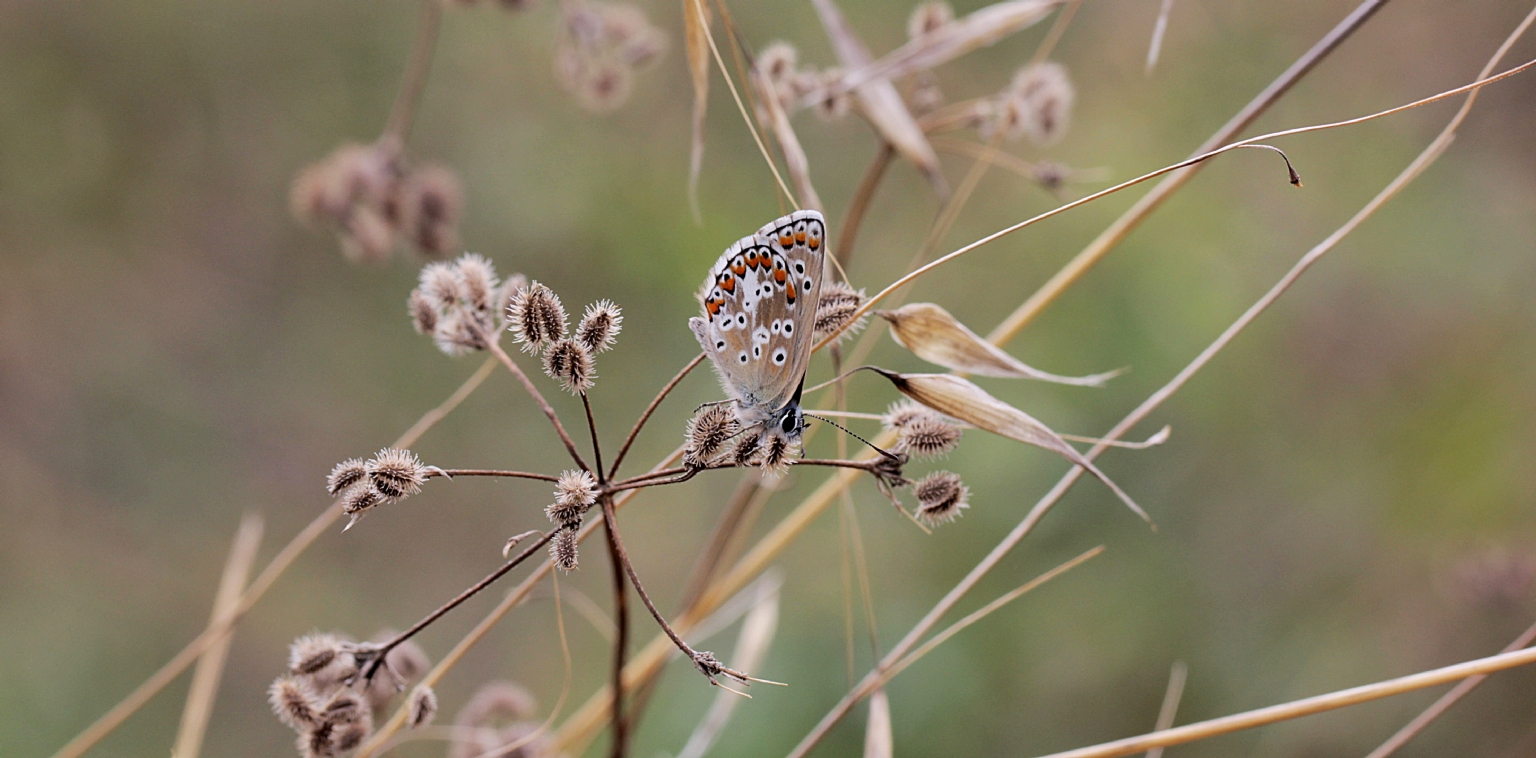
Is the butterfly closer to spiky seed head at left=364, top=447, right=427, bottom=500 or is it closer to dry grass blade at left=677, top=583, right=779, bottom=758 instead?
spiky seed head at left=364, top=447, right=427, bottom=500

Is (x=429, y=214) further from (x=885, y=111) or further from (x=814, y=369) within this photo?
(x=814, y=369)

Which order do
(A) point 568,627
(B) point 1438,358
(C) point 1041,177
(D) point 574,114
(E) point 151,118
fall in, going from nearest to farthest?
1. (C) point 1041,177
2. (B) point 1438,358
3. (A) point 568,627
4. (E) point 151,118
5. (D) point 574,114

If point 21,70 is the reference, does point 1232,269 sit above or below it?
below

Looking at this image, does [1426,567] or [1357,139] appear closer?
[1426,567]

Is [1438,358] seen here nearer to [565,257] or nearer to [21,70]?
[565,257]

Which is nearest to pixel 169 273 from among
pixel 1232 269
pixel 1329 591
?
pixel 1232 269

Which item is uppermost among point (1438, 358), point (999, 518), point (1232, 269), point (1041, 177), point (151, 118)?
point (151, 118)

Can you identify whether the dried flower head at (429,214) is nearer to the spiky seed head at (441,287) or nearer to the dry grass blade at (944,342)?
the spiky seed head at (441,287)
